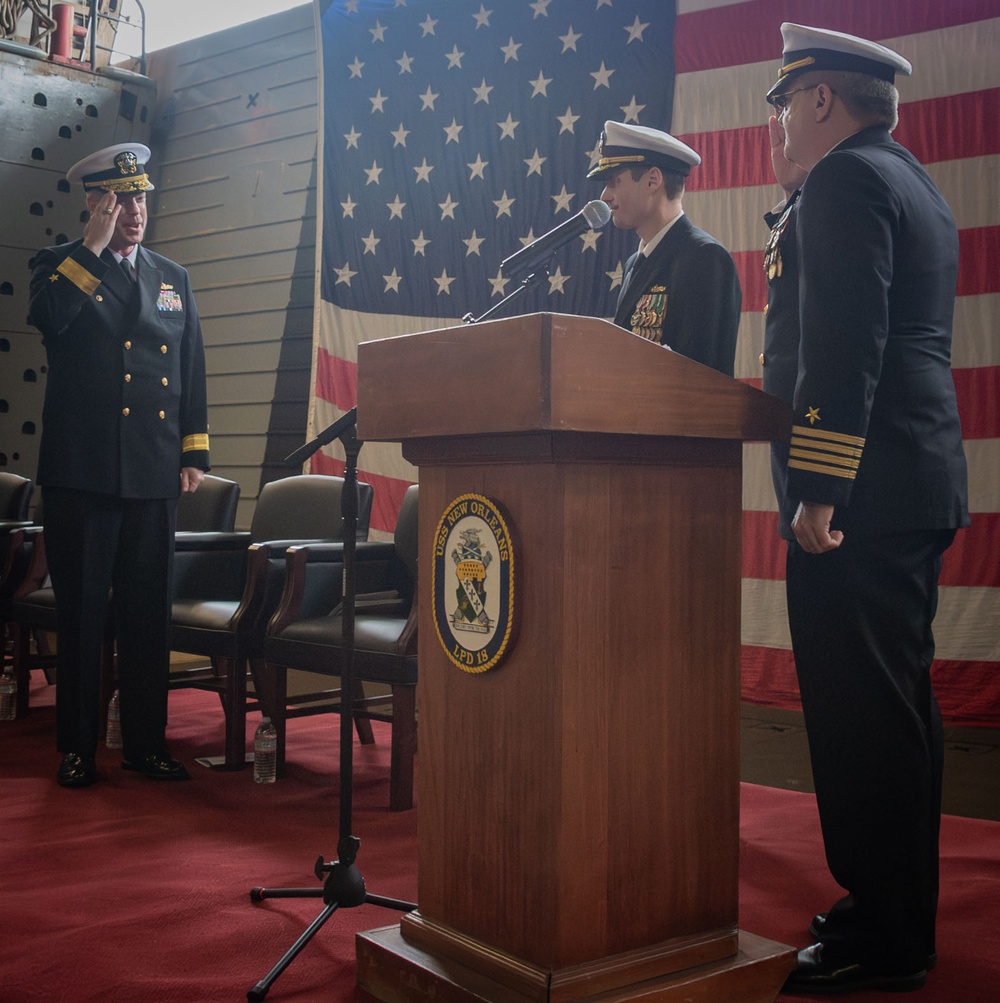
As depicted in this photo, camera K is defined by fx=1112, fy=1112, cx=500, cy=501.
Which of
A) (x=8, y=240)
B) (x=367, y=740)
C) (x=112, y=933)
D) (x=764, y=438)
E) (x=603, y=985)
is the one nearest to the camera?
(x=603, y=985)

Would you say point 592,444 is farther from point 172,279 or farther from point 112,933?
point 172,279

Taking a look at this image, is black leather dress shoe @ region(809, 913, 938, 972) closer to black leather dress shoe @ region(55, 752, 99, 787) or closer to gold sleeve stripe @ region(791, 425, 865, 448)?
gold sleeve stripe @ region(791, 425, 865, 448)

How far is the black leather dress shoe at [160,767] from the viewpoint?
3031 mm

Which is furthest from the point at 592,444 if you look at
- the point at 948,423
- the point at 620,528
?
the point at 948,423

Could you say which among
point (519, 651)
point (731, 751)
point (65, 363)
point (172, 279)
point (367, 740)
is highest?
point (172, 279)

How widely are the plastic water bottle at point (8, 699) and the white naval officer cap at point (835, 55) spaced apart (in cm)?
337

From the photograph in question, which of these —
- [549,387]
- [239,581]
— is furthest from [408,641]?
[549,387]

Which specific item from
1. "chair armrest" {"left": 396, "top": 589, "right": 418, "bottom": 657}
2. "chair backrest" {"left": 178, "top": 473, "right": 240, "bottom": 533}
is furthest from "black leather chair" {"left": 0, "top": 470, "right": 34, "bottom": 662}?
"chair armrest" {"left": 396, "top": 589, "right": 418, "bottom": 657}

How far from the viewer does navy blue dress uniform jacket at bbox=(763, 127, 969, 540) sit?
151 cm

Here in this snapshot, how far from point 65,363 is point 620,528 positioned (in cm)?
207

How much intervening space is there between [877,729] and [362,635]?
4.92ft

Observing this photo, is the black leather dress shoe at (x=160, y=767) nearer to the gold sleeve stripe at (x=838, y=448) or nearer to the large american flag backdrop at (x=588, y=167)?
the large american flag backdrop at (x=588, y=167)

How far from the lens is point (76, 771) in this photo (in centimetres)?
295

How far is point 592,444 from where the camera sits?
53.6 inches
